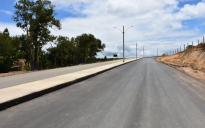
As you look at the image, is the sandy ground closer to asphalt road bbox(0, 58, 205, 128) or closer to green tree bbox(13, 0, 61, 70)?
asphalt road bbox(0, 58, 205, 128)

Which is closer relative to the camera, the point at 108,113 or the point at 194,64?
the point at 108,113

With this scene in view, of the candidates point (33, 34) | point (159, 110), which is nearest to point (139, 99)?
point (159, 110)

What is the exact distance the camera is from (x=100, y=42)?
8725cm

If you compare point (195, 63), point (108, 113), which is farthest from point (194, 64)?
point (108, 113)

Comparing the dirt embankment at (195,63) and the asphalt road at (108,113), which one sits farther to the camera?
the dirt embankment at (195,63)

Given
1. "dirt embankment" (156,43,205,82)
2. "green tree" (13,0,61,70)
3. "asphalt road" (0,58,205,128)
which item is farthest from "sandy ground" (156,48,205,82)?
"green tree" (13,0,61,70)

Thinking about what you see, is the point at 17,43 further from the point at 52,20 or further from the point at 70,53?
the point at 70,53

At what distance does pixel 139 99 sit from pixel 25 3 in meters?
34.6

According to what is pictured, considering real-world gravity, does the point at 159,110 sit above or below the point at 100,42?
below

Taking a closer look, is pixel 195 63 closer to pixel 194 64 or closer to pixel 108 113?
pixel 194 64

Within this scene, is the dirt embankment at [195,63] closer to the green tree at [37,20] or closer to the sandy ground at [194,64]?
the sandy ground at [194,64]

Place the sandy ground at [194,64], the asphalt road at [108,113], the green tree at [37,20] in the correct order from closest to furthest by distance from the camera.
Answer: the asphalt road at [108,113] < the sandy ground at [194,64] < the green tree at [37,20]

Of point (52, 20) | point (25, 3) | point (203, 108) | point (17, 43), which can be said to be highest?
point (25, 3)

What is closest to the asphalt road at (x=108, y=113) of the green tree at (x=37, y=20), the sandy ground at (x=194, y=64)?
the sandy ground at (x=194, y=64)
